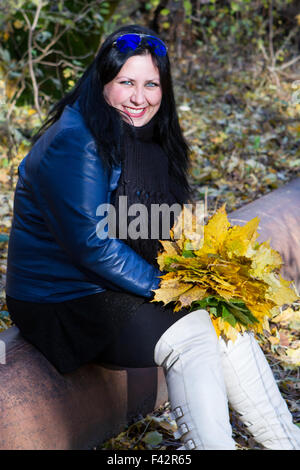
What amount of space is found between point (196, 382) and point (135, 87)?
101cm

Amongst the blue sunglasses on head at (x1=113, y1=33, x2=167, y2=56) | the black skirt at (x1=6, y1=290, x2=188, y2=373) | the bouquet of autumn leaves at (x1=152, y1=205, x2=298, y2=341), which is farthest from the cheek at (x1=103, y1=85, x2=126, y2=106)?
the black skirt at (x1=6, y1=290, x2=188, y2=373)

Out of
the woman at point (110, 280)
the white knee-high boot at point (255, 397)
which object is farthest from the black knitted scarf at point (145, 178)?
the white knee-high boot at point (255, 397)

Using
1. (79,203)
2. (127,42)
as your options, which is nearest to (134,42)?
(127,42)

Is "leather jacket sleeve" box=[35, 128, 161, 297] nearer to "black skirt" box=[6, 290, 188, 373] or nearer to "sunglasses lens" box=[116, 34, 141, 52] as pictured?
"black skirt" box=[6, 290, 188, 373]

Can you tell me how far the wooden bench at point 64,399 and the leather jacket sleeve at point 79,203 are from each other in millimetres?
333

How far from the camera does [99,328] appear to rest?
5.52 feet

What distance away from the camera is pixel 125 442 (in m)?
2.01

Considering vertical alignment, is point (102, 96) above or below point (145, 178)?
above

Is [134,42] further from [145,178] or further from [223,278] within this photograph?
[223,278]

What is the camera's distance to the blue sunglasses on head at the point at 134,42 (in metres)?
1.79

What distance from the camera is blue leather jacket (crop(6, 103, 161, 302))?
5.30 ft

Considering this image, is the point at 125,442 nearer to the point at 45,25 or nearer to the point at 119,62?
the point at 119,62

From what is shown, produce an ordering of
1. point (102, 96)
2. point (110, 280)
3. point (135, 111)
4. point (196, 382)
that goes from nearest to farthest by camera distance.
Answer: point (196, 382) < point (110, 280) < point (102, 96) < point (135, 111)

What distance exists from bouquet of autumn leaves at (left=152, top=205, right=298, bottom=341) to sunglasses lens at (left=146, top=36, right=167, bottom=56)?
0.61 metres
